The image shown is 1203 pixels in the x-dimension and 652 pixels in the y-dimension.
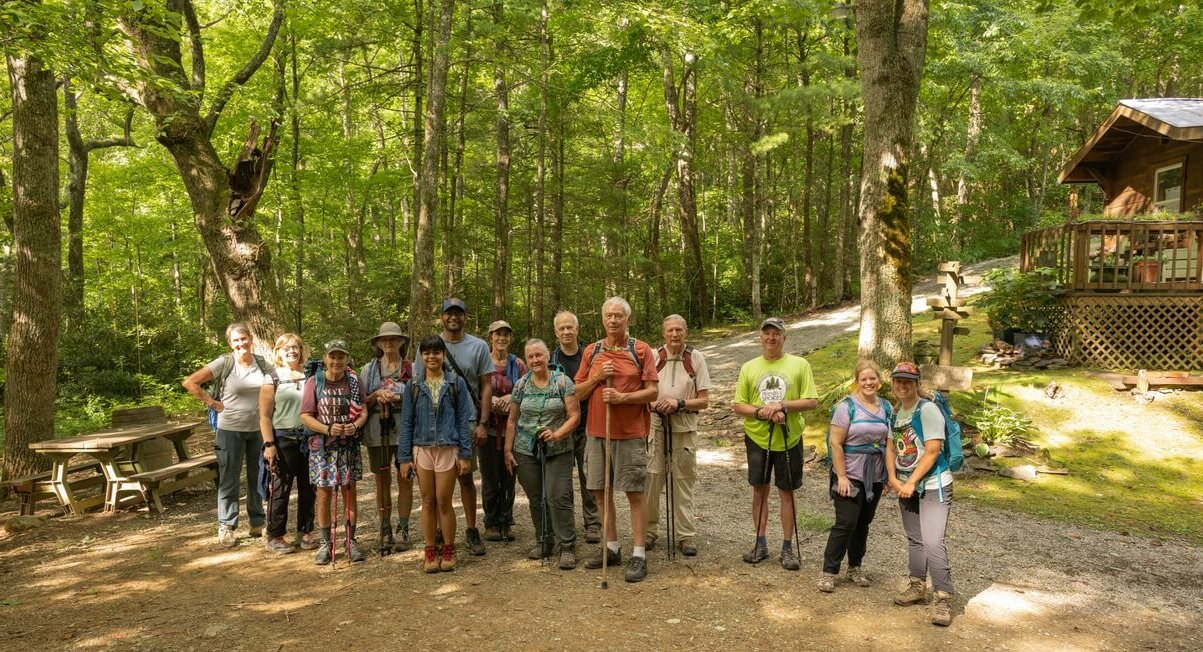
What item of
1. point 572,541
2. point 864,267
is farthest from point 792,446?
point 864,267

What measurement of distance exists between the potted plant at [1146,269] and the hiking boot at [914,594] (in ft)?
32.3

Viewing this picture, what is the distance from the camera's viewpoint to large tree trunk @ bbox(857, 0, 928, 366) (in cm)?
918

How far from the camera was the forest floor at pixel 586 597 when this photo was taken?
4.11m

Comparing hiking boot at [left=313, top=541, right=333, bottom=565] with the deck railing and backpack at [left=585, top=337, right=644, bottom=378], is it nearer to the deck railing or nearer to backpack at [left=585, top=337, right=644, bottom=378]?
backpack at [left=585, top=337, right=644, bottom=378]

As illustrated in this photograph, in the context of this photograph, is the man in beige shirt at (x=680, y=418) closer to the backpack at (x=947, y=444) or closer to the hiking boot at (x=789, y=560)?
the hiking boot at (x=789, y=560)

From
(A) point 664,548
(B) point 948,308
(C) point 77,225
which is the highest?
(C) point 77,225

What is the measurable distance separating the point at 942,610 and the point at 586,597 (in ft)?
7.37

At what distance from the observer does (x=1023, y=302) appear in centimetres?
1227

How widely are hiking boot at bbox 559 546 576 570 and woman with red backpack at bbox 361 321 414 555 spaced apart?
1379mm

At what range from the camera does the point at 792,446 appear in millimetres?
5121

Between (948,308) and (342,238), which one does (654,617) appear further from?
(342,238)

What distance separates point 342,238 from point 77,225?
27.6 ft

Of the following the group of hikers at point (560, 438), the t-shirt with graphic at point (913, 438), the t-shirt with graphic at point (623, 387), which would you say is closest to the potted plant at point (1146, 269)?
the group of hikers at point (560, 438)

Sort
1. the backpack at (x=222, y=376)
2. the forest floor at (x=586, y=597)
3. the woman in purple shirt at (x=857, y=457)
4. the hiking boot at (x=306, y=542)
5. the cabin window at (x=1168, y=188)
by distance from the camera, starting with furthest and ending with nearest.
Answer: the cabin window at (x=1168, y=188), the backpack at (x=222, y=376), the hiking boot at (x=306, y=542), the woman in purple shirt at (x=857, y=457), the forest floor at (x=586, y=597)
